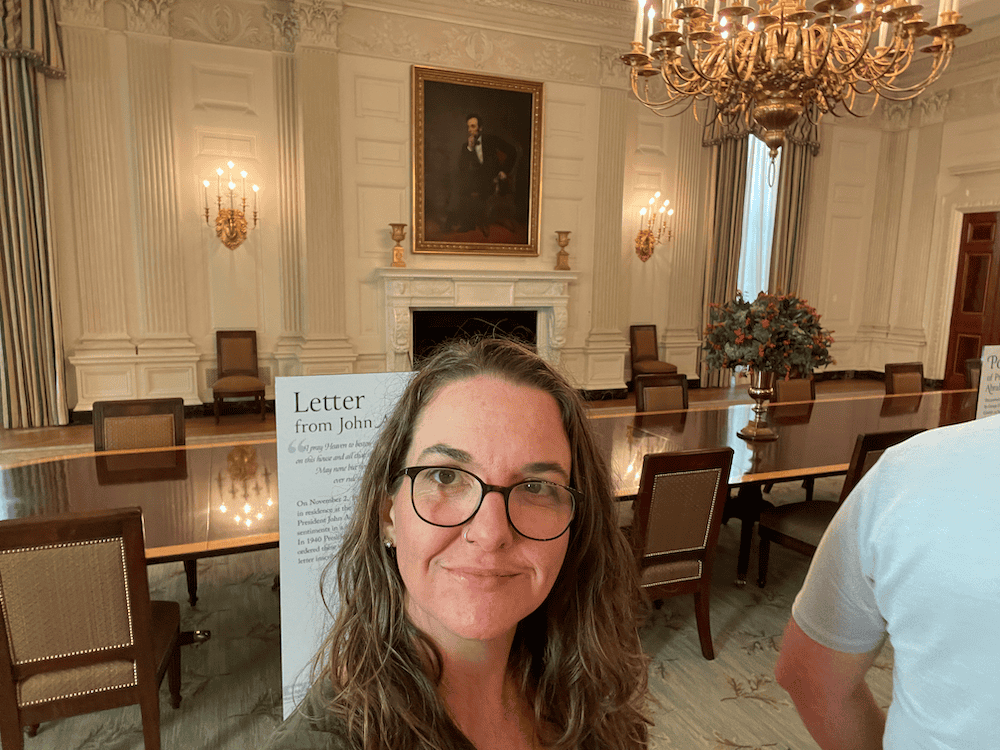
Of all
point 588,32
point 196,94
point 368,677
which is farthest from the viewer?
point 588,32

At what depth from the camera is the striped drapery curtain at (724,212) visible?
26.8 ft

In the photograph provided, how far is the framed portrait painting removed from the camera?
6.79 meters

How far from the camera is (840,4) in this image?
9.55 ft

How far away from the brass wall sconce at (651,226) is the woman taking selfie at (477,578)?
7.42m

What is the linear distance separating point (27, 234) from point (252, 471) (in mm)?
4778

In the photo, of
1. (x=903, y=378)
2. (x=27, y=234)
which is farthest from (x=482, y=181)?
(x=903, y=378)

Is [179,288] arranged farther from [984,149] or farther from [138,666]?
[984,149]

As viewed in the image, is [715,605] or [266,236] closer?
[715,605]

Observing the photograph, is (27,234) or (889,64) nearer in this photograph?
(889,64)

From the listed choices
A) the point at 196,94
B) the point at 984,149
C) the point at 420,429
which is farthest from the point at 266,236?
the point at 984,149

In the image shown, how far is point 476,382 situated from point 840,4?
10.3 ft

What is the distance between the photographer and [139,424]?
3.12 m

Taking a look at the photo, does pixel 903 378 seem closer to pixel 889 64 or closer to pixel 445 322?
pixel 889 64

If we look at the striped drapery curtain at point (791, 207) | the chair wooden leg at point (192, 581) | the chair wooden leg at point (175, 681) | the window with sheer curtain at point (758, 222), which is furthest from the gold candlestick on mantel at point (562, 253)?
the chair wooden leg at point (175, 681)
